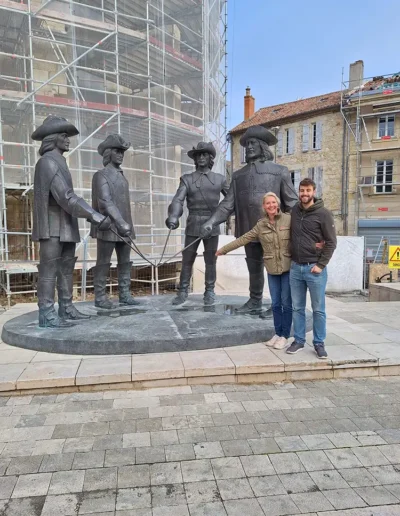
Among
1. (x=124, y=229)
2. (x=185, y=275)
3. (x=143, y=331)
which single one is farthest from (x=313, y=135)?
(x=143, y=331)

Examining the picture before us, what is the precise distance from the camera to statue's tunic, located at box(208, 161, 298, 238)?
15.7ft

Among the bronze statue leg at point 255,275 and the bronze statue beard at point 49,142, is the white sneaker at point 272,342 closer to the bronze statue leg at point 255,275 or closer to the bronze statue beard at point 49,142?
the bronze statue leg at point 255,275

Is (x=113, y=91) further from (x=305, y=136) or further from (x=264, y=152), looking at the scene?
(x=305, y=136)

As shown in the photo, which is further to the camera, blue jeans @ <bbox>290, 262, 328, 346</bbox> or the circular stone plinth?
the circular stone plinth

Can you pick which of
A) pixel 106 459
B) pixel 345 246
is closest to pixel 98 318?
pixel 106 459

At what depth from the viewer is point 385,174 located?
2152cm

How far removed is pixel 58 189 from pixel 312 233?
2.51 m

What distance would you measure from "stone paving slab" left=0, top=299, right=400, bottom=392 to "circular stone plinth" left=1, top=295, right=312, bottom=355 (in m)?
0.09

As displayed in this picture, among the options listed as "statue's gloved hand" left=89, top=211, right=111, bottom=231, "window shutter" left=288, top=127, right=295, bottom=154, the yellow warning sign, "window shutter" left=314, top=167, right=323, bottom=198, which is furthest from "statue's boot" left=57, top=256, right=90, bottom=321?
"window shutter" left=288, top=127, right=295, bottom=154

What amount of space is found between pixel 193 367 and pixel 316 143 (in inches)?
886

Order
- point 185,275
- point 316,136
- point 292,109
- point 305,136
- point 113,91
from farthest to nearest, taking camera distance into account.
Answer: point 292,109
point 305,136
point 316,136
point 113,91
point 185,275

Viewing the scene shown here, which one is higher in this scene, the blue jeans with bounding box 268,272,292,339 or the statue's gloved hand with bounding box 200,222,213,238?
the statue's gloved hand with bounding box 200,222,213,238

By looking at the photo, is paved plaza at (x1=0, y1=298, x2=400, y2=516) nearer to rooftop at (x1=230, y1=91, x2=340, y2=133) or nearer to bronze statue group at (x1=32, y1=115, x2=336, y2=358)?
bronze statue group at (x1=32, y1=115, x2=336, y2=358)

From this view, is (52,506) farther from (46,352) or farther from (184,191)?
(184,191)
